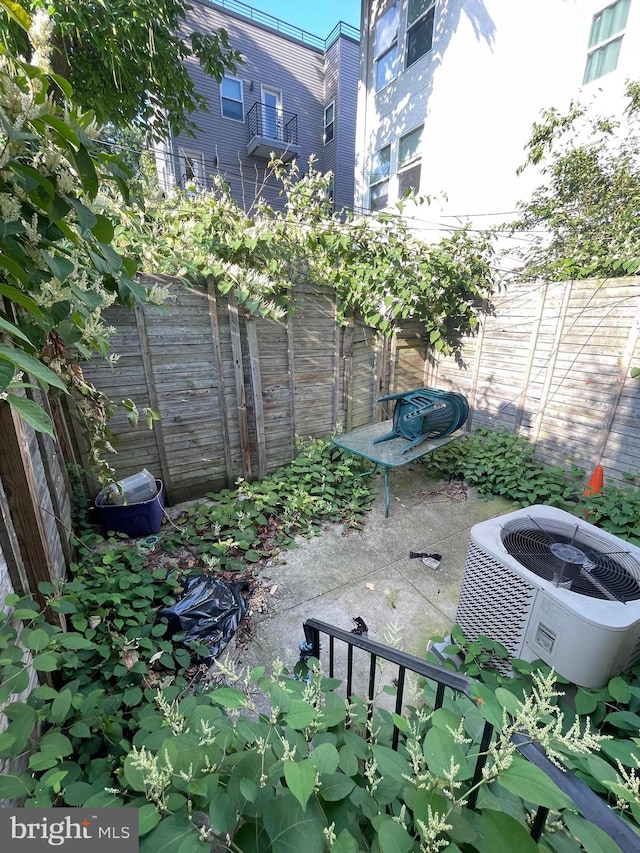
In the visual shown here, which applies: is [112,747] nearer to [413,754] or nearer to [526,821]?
[413,754]

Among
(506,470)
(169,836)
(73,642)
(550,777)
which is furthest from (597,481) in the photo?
(73,642)

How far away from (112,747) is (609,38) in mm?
→ 8406

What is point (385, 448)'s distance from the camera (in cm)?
370

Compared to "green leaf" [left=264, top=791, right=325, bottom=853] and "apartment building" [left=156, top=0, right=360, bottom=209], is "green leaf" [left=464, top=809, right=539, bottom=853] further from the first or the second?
"apartment building" [left=156, top=0, right=360, bottom=209]

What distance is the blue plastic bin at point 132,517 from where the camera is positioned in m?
2.80

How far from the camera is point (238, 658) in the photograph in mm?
2029

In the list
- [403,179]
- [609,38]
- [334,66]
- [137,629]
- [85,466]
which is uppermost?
[334,66]

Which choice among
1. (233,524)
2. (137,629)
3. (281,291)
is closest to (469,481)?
(233,524)

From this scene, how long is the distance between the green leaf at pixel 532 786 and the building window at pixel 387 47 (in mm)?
9215

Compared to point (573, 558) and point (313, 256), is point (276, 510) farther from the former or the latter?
point (313, 256)

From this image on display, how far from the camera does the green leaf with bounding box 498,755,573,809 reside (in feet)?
1.60

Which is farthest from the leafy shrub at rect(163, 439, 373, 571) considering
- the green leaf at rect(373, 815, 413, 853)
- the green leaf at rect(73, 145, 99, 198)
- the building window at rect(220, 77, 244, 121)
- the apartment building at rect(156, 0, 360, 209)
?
the building window at rect(220, 77, 244, 121)

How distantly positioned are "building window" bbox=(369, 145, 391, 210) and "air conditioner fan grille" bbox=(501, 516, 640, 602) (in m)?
7.21

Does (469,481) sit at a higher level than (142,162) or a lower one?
lower
